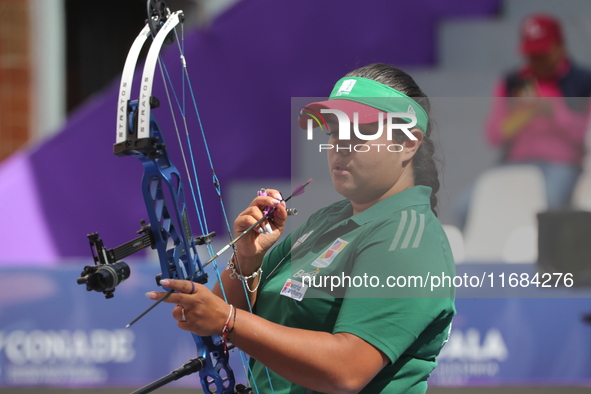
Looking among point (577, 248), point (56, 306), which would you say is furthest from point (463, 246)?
point (56, 306)

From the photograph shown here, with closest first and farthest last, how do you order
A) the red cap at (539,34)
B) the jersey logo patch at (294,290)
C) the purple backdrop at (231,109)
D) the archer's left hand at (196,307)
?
1. the archer's left hand at (196,307)
2. the jersey logo patch at (294,290)
3. the red cap at (539,34)
4. the purple backdrop at (231,109)

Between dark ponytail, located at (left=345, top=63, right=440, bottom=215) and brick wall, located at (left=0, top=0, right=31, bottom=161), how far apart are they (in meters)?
5.21

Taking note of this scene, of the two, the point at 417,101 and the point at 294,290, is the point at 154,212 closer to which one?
the point at 294,290

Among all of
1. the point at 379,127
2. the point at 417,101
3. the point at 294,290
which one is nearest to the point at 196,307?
the point at 294,290

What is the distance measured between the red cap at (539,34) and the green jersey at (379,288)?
327cm

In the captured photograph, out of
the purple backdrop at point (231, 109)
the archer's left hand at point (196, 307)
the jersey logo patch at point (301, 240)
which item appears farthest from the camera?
the purple backdrop at point (231, 109)

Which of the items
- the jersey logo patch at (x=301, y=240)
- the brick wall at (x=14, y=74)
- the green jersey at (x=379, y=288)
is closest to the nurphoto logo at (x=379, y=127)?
the green jersey at (x=379, y=288)

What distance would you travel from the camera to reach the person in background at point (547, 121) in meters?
2.92

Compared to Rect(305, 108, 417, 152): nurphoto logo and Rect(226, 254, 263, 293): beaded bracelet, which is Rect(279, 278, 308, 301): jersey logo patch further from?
Rect(305, 108, 417, 152): nurphoto logo

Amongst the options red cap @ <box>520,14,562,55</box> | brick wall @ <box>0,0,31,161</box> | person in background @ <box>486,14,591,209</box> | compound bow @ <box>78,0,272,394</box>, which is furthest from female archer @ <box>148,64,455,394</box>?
brick wall @ <box>0,0,31,161</box>

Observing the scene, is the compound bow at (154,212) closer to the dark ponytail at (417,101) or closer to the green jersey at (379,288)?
the green jersey at (379,288)

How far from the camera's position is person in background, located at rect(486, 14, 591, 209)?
2.92m

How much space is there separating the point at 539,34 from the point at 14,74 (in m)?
4.14

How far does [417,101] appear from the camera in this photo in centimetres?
174
